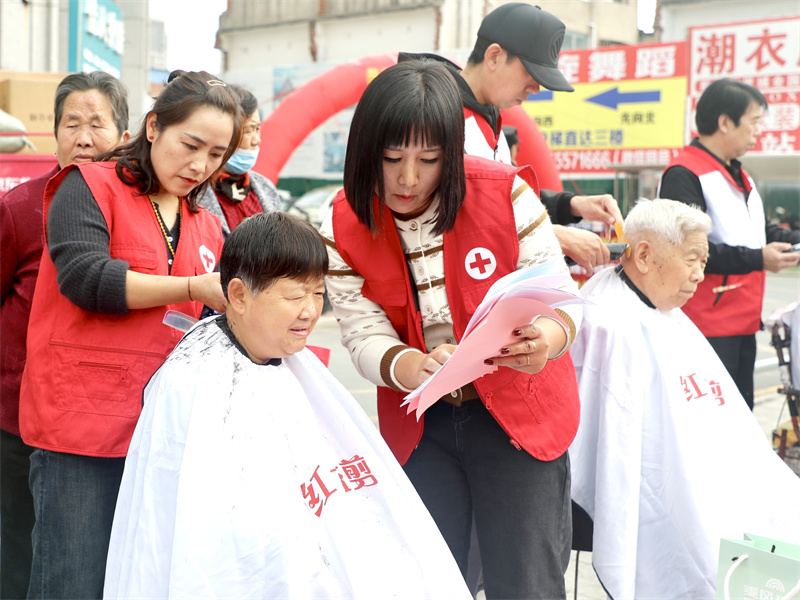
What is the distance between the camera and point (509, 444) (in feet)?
6.02

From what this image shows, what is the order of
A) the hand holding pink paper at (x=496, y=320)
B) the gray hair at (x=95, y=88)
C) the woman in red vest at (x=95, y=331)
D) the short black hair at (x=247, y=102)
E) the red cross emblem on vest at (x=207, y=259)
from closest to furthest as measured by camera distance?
the hand holding pink paper at (x=496, y=320)
the woman in red vest at (x=95, y=331)
the red cross emblem on vest at (x=207, y=259)
the gray hair at (x=95, y=88)
the short black hair at (x=247, y=102)

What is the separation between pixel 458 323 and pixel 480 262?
149 millimetres

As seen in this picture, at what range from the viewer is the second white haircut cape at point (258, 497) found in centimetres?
157

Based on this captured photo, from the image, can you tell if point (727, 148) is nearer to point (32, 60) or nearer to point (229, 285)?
point (229, 285)

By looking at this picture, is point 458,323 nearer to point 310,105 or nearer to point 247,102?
point 247,102

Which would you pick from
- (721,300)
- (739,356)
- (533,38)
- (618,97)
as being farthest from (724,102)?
(618,97)

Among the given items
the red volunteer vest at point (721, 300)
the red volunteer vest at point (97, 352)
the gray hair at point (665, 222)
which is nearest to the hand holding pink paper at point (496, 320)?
Answer: the red volunteer vest at point (97, 352)

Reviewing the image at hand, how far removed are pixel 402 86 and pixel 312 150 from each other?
18295mm

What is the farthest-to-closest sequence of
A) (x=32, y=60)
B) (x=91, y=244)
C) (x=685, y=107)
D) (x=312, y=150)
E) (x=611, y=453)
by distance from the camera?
(x=312, y=150) → (x=685, y=107) → (x=32, y=60) → (x=611, y=453) → (x=91, y=244)

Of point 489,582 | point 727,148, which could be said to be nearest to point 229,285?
point 489,582

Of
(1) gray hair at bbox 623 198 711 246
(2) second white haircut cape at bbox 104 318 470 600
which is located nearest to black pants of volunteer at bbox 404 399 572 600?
(2) second white haircut cape at bbox 104 318 470 600

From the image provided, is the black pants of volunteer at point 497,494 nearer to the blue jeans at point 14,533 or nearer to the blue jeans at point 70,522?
the blue jeans at point 70,522

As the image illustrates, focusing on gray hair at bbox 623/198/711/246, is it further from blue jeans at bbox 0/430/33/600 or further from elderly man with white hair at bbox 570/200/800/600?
blue jeans at bbox 0/430/33/600

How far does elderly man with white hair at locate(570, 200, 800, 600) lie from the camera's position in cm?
252
